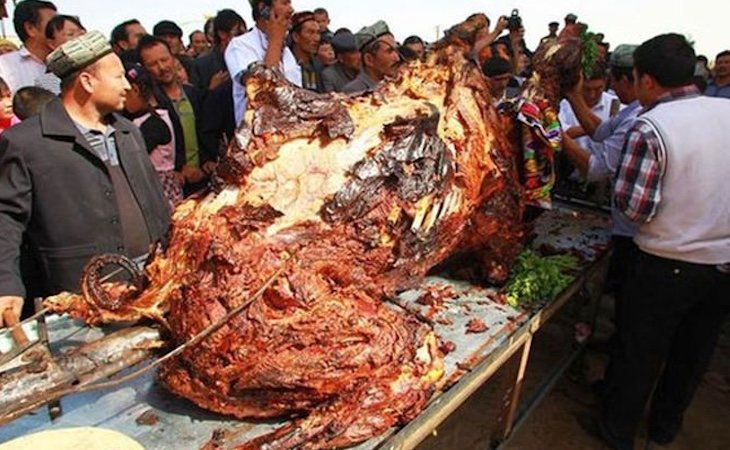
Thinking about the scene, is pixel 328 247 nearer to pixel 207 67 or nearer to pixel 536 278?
pixel 536 278

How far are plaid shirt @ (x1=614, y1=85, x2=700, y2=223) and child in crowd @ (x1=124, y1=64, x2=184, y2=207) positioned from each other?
312cm

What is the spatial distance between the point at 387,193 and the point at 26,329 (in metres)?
1.71

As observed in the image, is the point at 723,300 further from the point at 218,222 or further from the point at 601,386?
the point at 218,222

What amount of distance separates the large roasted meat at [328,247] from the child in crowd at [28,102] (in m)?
1.82

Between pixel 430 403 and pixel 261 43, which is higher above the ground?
pixel 261 43

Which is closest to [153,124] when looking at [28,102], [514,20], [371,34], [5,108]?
[28,102]

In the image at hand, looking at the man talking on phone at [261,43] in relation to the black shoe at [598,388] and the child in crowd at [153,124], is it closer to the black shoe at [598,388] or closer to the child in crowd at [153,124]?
the child in crowd at [153,124]

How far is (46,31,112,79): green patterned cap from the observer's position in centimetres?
258

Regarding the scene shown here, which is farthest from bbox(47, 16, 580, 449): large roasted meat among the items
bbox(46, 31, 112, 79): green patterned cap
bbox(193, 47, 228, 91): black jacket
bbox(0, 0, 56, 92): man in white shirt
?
bbox(193, 47, 228, 91): black jacket

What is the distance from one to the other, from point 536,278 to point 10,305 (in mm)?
2612

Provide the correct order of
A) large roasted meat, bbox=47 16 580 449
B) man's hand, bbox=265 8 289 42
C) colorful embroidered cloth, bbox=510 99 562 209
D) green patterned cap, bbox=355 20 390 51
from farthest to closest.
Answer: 1. green patterned cap, bbox=355 20 390 51
2. man's hand, bbox=265 8 289 42
3. colorful embroidered cloth, bbox=510 99 562 209
4. large roasted meat, bbox=47 16 580 449

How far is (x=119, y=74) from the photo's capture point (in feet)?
8.98

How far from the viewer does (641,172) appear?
2627 millimetres

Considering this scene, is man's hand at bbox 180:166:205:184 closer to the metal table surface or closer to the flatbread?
the metal table surface
